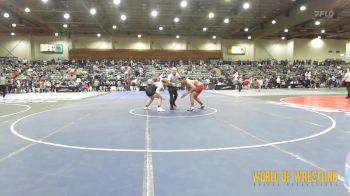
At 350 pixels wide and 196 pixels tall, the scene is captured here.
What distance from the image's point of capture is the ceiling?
2605cm

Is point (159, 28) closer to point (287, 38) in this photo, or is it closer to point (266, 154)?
point (287, 38)

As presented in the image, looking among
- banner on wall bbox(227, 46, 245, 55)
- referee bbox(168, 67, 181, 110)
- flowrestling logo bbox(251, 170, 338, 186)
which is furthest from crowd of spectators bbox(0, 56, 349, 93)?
flowrestling logo bbox(251, 170, 338, 186)

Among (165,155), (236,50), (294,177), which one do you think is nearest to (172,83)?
(165,155)

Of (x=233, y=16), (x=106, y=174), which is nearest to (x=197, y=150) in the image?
(x=106, y=174)

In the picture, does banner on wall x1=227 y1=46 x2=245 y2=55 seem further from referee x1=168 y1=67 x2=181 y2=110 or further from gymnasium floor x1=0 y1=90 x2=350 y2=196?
gymnasium floor x1=0 y1=90 x2=350 y2=196

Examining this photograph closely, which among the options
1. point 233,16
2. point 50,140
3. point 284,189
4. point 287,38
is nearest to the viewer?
point 284,189

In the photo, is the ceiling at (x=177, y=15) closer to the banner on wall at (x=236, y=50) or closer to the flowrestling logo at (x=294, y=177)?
the banner on wall at (x=236, y=50)

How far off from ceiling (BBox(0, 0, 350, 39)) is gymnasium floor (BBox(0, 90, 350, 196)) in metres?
20.4

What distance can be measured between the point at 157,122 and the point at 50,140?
2.87 m

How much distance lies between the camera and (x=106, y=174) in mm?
3822

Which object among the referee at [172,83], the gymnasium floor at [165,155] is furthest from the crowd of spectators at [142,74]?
the gymnasium floor at [165,155]

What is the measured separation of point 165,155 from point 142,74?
1054 inches

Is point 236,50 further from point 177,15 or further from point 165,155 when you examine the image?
point 165,155

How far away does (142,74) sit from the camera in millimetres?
31031
